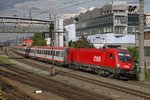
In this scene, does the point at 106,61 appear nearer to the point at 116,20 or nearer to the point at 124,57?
the point at 124,57

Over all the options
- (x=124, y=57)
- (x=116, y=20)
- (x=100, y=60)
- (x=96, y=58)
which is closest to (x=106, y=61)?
(x=100, y=60)

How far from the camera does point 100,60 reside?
35.5m

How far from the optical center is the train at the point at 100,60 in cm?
3188

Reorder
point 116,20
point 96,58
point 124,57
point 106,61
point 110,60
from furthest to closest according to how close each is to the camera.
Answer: point 116,20, point 96,58, point 106,61, point 110,60, point 124,57

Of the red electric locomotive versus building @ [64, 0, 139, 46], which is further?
building @ [64, 0, 139, 46]

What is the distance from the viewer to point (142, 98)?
20938mm

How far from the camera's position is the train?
1255 inches

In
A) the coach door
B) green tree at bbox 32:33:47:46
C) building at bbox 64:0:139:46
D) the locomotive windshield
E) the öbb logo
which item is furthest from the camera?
green tree at bbox 32:33:47:46

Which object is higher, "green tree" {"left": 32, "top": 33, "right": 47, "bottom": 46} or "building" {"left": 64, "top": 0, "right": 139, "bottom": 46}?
"building" {"left": 64, "top": 0, "right": 139, "bottom": 46}

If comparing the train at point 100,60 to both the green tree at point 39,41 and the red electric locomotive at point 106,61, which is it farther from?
the green tree at point 39,41

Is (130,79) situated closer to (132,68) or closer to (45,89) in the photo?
(132,68)

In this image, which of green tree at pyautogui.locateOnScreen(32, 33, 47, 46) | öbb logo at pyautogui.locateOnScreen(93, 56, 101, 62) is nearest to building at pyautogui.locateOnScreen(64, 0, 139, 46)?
green tree at pyautogui.locateOnScreen(32, 33, 47, 46)

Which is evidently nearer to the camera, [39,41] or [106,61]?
[106,61]

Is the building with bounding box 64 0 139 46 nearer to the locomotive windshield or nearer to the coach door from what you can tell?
the coach door
